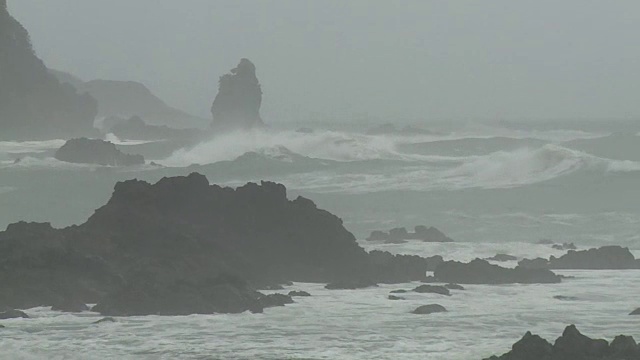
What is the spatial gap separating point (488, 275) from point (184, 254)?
694cm

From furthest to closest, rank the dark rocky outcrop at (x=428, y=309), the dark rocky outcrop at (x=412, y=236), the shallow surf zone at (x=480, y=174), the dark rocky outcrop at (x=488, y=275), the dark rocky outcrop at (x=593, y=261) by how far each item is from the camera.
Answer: the shallow surf zone at (x=480, y=174) < the dark rocky outcrop at (x=412, y=236) < the dark rocky outcrop at (x=593, y=261) < the dark rocky outcrop at (x=488, y=275) < the dark rocky outcrop at (x=428, y=309)

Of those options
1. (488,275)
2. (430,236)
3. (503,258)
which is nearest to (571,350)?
(488,275)

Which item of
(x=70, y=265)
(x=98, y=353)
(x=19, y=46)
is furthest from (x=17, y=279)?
(x=19, y=46)

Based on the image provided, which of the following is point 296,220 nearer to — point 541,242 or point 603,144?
point 541,242

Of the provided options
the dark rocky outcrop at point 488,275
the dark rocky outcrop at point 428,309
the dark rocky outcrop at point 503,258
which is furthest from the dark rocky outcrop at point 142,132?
the dark rocky outcrop at point 428,309

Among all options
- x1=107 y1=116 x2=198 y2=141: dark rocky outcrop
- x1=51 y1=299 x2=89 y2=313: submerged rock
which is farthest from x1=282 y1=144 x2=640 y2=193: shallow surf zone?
Answer: x1=51 y1=299 x2=89 y2=313: submerged rock

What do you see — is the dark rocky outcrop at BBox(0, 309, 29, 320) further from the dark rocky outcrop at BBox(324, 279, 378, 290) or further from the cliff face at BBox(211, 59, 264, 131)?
the cliff face at BBox(211, 59, 264, 131)

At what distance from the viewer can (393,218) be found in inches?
2159

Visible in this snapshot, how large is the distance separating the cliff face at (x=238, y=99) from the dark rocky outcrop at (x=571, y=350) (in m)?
85.5

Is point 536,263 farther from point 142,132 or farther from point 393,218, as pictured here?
point 142,132

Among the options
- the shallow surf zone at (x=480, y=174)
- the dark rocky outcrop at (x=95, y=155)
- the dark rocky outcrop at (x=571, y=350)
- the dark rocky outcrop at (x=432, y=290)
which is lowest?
the dark rocky outcrop at (x=571, y=350)

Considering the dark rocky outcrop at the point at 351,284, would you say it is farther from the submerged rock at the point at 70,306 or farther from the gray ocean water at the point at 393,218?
the submerged rock at the point at 70,306

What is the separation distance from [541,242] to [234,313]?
20595mm

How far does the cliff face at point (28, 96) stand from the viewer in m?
97.9
